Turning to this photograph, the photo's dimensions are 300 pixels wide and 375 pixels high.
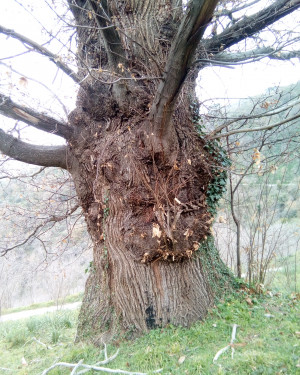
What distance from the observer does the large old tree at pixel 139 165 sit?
10.5 feet

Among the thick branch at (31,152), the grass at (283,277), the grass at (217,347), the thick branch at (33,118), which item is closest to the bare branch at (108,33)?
the thick branch at (33,118)

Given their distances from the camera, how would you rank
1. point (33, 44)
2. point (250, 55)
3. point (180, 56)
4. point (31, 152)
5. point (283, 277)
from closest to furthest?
point (180, 56)
point (33, 44)
point (31, 152)
point (250, 55)
point (283, 277)

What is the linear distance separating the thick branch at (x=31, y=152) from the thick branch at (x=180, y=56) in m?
1.71

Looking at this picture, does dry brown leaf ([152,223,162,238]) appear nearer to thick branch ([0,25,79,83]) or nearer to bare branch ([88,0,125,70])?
bare branch ([88,0,125,70])

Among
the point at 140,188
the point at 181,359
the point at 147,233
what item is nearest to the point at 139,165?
the point at 140,188

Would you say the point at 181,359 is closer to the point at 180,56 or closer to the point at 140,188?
the point at 140,188

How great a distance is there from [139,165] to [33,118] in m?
1.60

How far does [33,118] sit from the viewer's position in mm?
3428

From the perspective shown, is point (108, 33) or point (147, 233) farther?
point (147, 233)

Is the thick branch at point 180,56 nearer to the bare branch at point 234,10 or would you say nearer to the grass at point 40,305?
the bare branch at point 234,10

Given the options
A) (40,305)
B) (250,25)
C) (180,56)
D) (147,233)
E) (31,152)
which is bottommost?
(40,305)

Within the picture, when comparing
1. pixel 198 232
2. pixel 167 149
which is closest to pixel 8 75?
pixel 167 149

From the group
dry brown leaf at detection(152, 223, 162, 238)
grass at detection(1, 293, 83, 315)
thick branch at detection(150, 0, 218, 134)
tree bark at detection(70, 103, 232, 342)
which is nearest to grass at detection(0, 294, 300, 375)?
tree bark at detection(70, 103, 232, 342)

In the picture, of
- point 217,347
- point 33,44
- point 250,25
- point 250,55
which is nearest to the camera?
point 217,347
